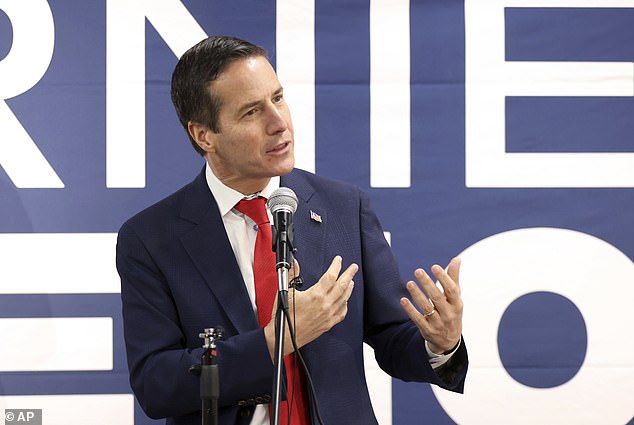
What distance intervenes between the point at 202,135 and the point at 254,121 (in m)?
0.17

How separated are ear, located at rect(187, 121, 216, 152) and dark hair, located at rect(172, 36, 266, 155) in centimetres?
2

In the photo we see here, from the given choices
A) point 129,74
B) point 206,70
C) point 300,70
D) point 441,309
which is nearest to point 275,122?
point 206,70

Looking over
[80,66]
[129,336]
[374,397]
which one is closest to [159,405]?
[129,336]

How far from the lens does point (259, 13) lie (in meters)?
2.95

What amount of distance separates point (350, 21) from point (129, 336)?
1.47 metres

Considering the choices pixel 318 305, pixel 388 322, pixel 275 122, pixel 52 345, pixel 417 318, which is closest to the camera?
pixel 318 305

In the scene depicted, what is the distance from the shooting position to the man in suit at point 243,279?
72.0 inches

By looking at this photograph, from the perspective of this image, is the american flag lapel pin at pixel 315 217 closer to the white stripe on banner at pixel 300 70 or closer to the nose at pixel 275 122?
the nose at pixel 275 122

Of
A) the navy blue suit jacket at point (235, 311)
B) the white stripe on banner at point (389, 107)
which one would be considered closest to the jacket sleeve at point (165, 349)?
the navy blue suit jacket at point (235, 311)

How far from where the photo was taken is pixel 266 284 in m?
1.92

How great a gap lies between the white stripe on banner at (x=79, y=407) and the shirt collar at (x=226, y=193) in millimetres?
1132

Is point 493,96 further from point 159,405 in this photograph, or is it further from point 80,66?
point 159,405

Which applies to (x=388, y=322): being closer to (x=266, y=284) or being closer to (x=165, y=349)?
(x=266, y=284)

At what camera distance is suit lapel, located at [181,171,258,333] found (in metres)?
1.90
